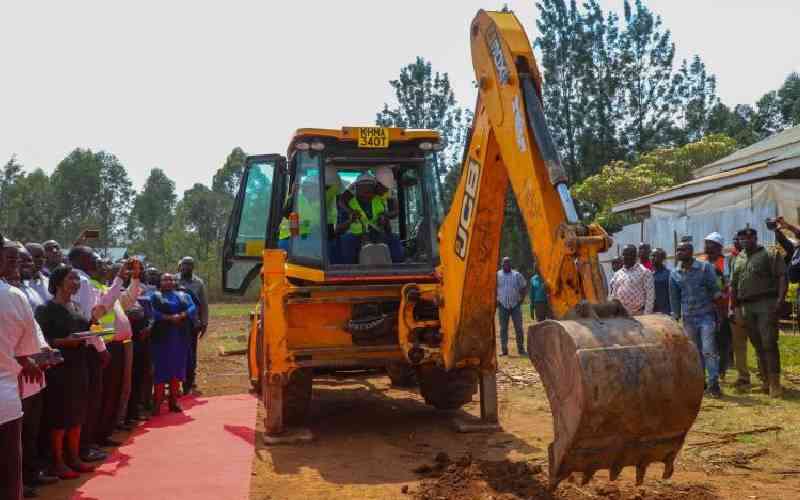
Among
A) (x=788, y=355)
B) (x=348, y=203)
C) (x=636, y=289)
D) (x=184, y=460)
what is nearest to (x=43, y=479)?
(x=184, y=460)

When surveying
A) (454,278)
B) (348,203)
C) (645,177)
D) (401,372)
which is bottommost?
(401,372)

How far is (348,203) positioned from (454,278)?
1827mm

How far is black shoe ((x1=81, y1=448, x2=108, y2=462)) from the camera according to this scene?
6.36 metres

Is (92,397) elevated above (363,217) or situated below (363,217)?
below

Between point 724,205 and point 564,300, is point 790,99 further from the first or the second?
point 564,300

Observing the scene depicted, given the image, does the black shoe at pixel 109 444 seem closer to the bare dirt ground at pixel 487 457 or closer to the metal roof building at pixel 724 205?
the bare dirt ground at pixel 487 457

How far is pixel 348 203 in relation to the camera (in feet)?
24.6

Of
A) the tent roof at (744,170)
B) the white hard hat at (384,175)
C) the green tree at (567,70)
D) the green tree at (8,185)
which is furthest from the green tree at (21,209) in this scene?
the white hard hat at (384,175)

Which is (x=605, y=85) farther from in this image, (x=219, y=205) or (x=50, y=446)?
(x=50, y=446)

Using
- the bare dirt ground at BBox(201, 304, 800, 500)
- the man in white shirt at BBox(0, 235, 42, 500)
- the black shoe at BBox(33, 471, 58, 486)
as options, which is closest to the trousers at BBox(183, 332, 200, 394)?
the bare dirt ground at BBox(201, 304, 800, 500)

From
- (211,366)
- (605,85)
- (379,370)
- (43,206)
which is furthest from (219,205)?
(379,370)

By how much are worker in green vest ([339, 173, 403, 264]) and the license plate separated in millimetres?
344

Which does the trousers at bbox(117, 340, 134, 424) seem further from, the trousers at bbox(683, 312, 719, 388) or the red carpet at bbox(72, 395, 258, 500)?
the trousers at bbox(683, 312, 719, 388)

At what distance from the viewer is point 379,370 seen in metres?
8.24
